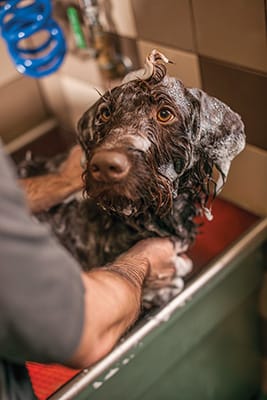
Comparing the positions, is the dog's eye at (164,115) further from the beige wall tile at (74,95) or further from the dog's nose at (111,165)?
the beige wall tile at (74,95)

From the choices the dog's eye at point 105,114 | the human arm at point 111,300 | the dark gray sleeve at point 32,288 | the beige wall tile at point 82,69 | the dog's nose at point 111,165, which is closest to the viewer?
the dark gray sleeve at point 32,288

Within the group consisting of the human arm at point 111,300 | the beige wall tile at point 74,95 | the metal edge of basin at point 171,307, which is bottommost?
the metal edge of basin at point 171,307

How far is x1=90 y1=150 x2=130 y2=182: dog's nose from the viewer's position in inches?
28.9

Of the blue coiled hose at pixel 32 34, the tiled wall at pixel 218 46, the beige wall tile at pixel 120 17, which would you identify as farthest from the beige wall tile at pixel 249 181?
the blue coiled hose at pixel 32 34

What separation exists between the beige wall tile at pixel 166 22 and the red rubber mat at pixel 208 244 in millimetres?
326

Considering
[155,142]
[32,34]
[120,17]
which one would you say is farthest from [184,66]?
[32,34]

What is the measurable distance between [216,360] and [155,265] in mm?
452

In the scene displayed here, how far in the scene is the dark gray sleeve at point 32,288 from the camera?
53 centimetres

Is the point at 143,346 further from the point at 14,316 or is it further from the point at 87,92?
the point at 87,92

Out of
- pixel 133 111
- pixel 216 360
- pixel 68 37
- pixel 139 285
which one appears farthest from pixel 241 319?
pixel 68 37

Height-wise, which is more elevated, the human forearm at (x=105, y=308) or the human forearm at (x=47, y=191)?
the human forearm at (x=105, y=308)

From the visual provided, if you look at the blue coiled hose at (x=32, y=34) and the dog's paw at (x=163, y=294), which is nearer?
the dog's paw at (x=163, y=294)

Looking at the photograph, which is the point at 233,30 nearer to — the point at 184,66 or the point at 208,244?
the point at 184,66

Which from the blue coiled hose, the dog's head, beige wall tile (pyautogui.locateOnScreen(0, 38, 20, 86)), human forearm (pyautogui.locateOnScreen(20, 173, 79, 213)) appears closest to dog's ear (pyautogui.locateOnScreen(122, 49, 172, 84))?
the dog's head
